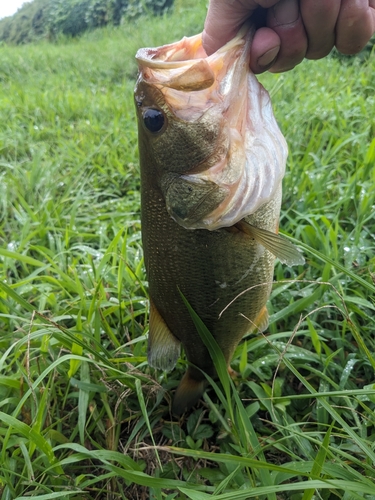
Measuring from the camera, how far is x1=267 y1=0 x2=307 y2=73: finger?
132 centimetres

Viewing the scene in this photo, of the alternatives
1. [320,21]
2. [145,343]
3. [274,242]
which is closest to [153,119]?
[274,242]

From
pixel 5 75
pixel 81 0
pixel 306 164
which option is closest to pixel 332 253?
pixel 306 164

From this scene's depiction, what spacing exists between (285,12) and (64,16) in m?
13.7

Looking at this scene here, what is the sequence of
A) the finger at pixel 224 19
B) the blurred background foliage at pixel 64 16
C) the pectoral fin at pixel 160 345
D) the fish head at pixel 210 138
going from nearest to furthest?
the fish head at pixel 210 138
the finger at pixel 224 19
the pectoral fin at pixel 160 345
the blurred background foliage at pixel 64 16

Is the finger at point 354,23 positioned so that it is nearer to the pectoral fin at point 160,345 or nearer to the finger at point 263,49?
the finger at point 263,49

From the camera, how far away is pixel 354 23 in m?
1.38

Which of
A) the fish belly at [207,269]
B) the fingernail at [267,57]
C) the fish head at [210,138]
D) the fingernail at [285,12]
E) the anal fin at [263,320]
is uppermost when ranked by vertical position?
the fingernail at [285,12]

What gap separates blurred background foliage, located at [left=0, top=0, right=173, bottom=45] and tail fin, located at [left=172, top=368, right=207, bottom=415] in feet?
31.6

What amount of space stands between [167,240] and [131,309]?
2.03 feet

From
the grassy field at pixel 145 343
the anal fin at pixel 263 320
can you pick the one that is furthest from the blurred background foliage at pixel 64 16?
the anal fin at pixel 263 320

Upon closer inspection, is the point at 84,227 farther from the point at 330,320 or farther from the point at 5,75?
the point at 5,75

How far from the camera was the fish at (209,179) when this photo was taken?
3.91 feet

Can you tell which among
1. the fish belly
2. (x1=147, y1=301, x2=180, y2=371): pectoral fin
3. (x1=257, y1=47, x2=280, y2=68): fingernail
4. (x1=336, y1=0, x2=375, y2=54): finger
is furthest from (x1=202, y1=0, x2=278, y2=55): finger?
(x1=147, y1=301, x2=180, y2=371): pectoral fin

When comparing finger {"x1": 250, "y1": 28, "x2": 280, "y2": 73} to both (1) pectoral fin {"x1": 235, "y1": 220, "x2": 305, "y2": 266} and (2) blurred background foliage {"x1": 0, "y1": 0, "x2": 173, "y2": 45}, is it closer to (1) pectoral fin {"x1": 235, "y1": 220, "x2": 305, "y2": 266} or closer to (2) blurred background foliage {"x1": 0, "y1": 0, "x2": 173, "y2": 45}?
(1) pectoral fin {"x1": 235, "y1": 220, "x2": 305, "y2": 266}
